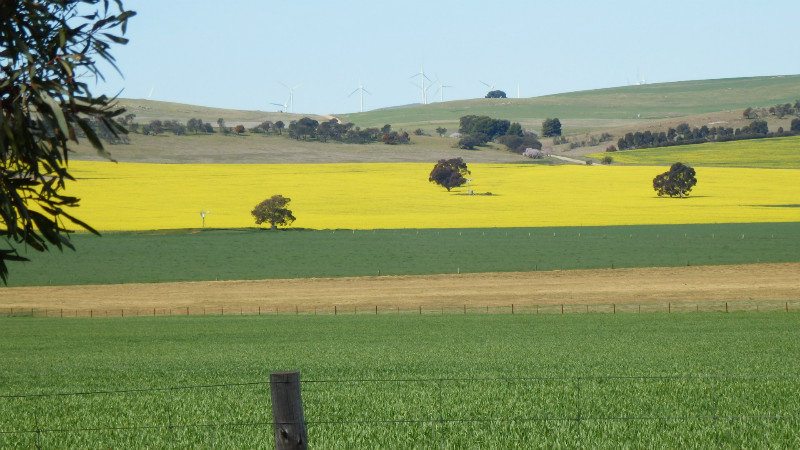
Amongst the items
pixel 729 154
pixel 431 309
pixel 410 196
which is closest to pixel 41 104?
pixel 431 309

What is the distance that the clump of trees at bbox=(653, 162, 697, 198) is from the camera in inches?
4129

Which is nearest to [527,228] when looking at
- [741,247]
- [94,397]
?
[741,247]

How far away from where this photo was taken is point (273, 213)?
87.1 m

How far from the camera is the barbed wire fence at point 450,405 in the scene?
564 inches

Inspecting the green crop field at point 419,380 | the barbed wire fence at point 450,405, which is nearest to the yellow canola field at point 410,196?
the green crop field at point 419,380

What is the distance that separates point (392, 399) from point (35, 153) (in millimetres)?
10317

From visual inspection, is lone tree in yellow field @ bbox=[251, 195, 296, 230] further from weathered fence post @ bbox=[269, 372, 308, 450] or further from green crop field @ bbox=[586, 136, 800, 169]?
weathered fence post @ bbox=[269, 372, 308, 450]

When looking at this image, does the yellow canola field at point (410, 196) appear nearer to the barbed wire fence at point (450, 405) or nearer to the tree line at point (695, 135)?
the tree line at point (695, 135)

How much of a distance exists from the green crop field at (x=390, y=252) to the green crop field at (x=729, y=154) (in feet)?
172

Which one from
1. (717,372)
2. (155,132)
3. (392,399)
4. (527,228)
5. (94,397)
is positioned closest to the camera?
(392,399)

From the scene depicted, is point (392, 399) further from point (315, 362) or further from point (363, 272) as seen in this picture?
point (363, 272)

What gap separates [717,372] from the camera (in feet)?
75.3

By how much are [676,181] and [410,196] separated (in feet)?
90.8

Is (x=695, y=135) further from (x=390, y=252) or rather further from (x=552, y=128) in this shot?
(x=390, y=252)
